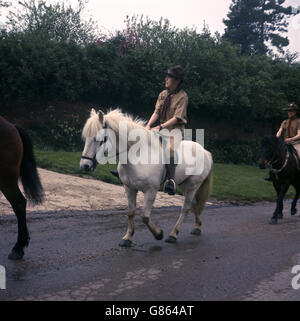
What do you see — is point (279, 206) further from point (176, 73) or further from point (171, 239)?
point (176, 73)

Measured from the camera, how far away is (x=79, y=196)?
33.0 feet

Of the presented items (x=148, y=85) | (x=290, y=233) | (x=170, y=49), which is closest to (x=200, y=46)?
(x=170, y=49)

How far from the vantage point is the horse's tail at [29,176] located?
5.90 meters

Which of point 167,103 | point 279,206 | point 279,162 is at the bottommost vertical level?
point 279,206

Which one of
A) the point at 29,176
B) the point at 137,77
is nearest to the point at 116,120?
the point at 29,176

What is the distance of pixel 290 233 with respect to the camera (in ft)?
25.2

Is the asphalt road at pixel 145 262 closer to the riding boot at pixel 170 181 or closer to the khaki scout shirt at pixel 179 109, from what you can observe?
the riding boot at pixel 170 181

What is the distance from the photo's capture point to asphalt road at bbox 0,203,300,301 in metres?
4.02

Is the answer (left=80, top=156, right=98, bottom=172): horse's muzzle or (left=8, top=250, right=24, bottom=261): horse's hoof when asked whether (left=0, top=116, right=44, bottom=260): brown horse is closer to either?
(left=8, top=250, right=24, bottom=261): horse's hoof

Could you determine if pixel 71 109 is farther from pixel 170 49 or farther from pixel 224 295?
pixel 224 295

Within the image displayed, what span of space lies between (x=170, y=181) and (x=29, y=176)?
2.27 metres

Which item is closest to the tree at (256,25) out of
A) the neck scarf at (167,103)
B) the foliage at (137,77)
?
the foliage at (137,77)

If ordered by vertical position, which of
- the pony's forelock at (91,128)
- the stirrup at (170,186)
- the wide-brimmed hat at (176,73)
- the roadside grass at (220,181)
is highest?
the wide-brimmed hat at (176,73)

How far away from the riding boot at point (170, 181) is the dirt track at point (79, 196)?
340 centimetres
